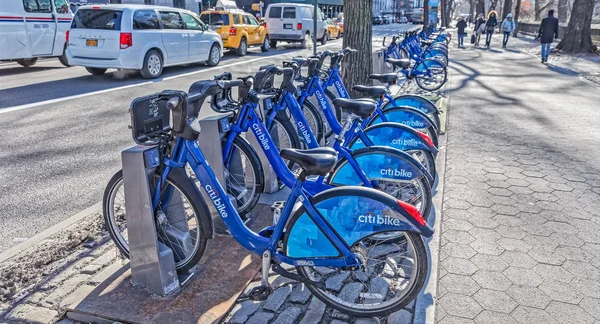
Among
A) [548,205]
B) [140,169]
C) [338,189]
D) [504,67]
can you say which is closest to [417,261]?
[338,189]

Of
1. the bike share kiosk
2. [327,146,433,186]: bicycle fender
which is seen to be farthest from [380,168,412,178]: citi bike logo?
the bike share kiosk

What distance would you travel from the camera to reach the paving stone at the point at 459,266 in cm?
334

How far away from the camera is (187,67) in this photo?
1455 centimetres

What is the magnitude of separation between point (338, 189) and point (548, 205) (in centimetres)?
282

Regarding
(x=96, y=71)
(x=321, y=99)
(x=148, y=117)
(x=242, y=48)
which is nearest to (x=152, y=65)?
(x=96, y=71)

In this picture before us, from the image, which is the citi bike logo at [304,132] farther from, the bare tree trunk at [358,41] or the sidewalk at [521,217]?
the bare tree trunk at [358,41]

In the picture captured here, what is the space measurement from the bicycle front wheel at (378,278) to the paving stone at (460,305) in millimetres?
272

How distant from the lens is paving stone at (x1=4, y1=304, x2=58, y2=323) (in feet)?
9.14

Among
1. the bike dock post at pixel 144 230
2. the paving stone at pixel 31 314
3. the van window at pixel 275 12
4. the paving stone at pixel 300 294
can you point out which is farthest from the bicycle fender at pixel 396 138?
the van window at pixel 275 12

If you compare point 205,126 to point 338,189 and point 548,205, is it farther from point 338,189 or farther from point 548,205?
point 548,205

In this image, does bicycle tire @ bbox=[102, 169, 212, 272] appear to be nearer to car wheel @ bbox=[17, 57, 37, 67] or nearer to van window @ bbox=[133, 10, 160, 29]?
van window @ bbox=[133, 10, 160, 29]

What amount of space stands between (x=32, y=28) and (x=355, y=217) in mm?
13003

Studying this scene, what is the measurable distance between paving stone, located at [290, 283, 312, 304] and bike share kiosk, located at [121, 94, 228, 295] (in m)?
0.70

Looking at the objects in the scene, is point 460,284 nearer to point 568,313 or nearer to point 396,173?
point 568,313
